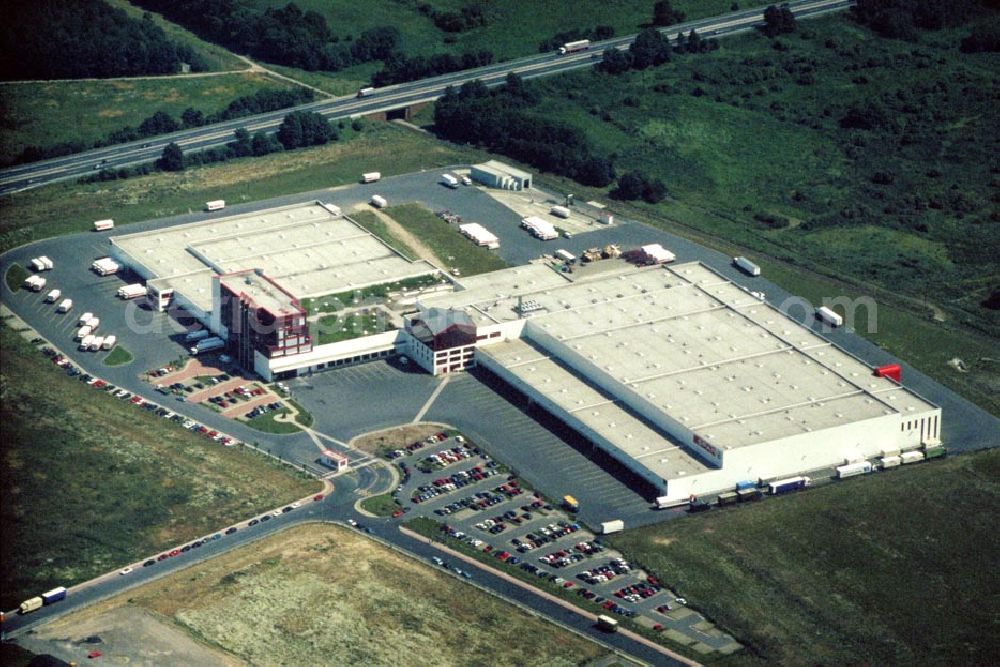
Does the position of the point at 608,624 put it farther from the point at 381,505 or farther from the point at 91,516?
the point at 91,516

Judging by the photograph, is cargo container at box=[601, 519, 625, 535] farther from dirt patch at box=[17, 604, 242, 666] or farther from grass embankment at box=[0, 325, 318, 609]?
dirt patch at box=[17, 604, 242, 666]

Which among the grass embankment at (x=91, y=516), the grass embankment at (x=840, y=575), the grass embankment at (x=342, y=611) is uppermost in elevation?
the grass embankment at (x=91, y=516)

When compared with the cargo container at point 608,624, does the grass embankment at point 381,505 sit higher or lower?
higher

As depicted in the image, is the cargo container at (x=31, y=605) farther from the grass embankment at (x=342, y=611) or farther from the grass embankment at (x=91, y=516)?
the grass embankment at (x=342, y=611)

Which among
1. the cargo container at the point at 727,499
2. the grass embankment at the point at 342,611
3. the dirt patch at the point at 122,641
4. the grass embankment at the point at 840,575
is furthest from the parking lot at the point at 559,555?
the dirt patch at the point at 122,641

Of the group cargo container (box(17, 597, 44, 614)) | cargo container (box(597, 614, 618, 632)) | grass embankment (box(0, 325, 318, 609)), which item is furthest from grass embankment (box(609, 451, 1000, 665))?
cargo container (box(17, 597, 44, 614))

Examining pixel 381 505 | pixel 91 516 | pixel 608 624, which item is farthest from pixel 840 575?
pixel 91 516

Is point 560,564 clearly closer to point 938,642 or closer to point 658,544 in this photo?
point 658,544
